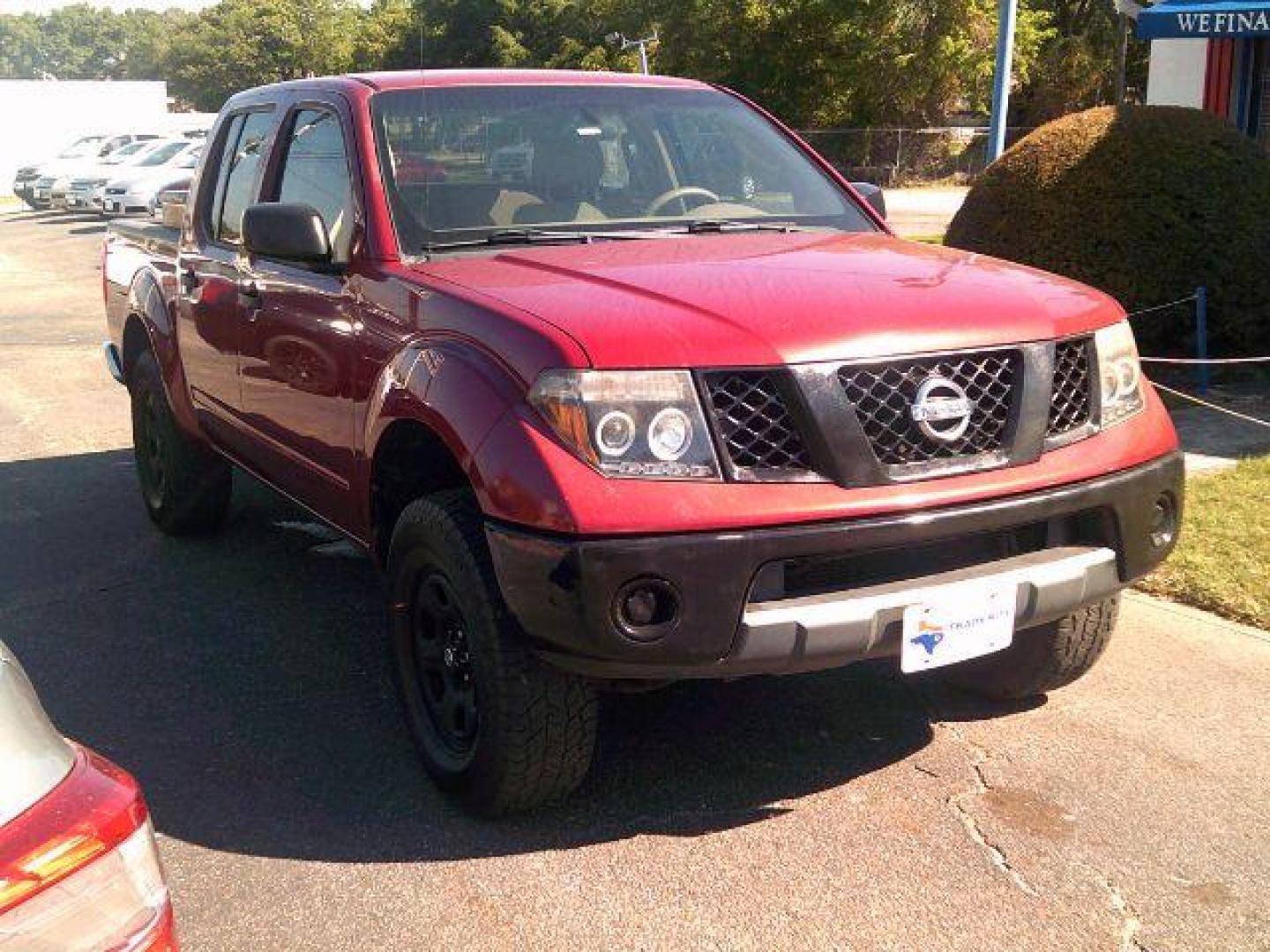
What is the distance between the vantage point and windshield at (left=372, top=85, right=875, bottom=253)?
14.0ft

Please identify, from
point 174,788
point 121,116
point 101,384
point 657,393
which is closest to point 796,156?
point 657,393

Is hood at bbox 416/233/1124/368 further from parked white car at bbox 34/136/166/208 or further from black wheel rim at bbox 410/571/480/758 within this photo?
parked white car at bbox 34/136/166/208

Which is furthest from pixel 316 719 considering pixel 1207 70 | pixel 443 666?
pixel 1207 70

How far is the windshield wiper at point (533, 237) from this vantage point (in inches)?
163

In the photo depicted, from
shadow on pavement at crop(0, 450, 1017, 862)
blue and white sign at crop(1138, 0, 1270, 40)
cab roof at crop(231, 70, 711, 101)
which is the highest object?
blue and white sign at crop(1138, 0, 1270, 40)

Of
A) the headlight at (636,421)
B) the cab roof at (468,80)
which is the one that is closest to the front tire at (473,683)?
the headlight at (636,421)

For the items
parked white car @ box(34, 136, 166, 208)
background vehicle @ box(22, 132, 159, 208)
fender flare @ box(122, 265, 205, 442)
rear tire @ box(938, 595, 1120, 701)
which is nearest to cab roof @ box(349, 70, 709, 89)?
fender flare @ box(122, 265, 205, 442)

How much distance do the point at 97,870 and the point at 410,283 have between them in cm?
234

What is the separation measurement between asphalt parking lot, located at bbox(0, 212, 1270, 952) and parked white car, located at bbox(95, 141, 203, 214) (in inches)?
923

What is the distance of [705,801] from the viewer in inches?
147

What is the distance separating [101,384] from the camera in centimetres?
1081

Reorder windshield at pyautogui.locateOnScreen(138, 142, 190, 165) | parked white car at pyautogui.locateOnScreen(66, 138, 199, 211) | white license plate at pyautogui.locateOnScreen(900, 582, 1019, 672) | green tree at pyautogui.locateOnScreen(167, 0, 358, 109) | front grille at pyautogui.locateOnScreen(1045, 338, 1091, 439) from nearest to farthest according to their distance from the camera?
white license plate at pyautogui.locateOnScreen(900, 582, 1019, 672) → front grille at pyautogui.locateOnScreen(1045, 338, 1091, 439) → parked white car at pyautogui.locateOnScreen(66, 138, 199, 211) → windshield at pyautogui.locateOnScreen(138, 142, 190, 165) → green tree at pyautogui.locateOnScreen(167, 0, 358, 109)

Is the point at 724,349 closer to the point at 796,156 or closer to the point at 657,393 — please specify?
the point at 657,393

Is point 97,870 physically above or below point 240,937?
above
